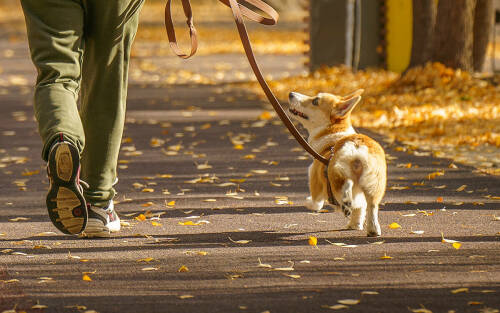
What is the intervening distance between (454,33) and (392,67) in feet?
11.9

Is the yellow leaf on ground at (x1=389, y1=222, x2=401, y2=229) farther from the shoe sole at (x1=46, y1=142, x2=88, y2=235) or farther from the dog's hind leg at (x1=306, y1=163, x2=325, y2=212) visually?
the shoe sole at (x1=46, y1=142, x2=88, y2=235)

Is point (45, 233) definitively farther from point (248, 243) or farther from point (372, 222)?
point (372, 222)

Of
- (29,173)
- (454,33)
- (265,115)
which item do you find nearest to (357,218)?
(29,173)

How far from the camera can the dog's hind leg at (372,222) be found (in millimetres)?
5574

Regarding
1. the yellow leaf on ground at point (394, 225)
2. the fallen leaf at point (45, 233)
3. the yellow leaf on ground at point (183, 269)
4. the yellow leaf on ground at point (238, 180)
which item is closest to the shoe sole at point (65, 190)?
the yellow leaf on ground at point (183, 269)

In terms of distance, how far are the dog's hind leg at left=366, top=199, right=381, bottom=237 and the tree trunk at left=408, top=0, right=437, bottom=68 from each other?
8.63 m

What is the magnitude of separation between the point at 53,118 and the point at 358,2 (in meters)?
12.5

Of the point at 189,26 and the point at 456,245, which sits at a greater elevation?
the point at 189,26

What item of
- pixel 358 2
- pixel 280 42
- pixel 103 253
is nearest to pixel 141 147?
pixel 103 253

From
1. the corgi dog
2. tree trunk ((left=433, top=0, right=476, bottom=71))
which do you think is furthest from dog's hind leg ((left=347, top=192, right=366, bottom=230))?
tree trunk ((left=433, top=0, right=476, bottom=71))

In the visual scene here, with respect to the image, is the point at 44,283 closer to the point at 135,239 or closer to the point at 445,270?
the point at 135,239

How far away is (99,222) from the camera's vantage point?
5695 millimetres

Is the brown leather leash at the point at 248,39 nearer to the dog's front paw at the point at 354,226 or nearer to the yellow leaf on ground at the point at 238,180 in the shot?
the dog's front paw at the point at 354,226

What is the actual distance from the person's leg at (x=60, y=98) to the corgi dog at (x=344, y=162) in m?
1.38
